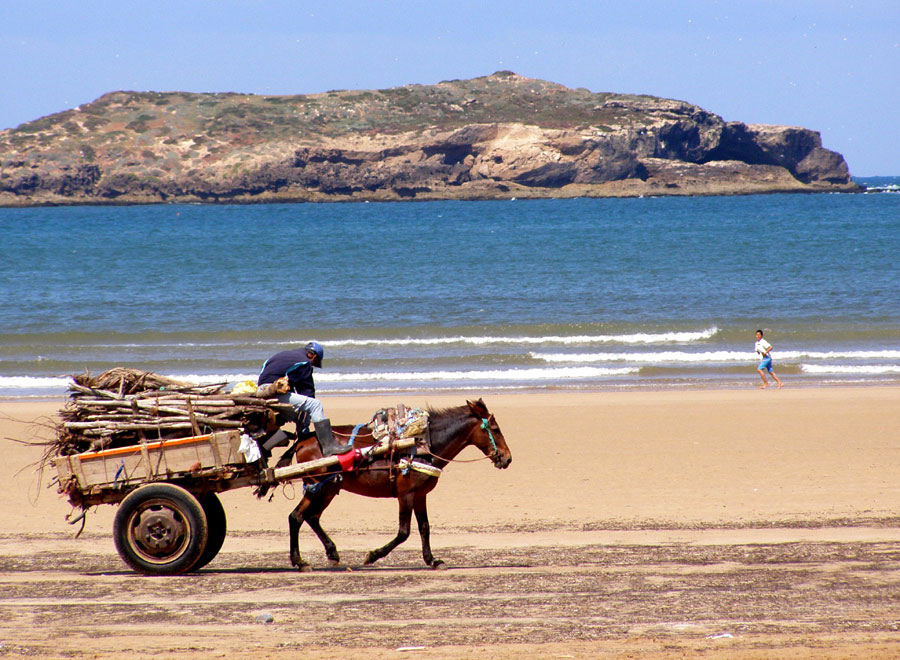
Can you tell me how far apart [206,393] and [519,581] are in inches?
121

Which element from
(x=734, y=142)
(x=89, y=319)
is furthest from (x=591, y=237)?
(x=734, y=142)

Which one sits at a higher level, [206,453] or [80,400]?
[80,400]

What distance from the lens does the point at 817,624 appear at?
20.2ft

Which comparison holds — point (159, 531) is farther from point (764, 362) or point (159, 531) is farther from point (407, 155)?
point (407, 155)

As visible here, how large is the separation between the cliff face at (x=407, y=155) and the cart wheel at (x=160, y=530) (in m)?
142

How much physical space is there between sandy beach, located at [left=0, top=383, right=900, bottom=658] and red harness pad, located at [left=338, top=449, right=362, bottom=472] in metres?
0.93

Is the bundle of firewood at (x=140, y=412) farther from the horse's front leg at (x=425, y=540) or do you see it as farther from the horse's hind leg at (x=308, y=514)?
the horse's front leg at (x=425, y=540)

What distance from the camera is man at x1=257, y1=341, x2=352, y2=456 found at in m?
8.05

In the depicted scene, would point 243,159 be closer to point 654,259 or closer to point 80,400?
point 654,259

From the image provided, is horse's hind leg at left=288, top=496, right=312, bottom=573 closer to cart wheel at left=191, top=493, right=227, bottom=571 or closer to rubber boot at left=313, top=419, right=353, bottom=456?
rubber boot at left=313, top=419, right=353, bottom=456

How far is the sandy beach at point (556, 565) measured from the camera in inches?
237

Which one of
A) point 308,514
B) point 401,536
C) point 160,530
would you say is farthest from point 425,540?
point 160,530

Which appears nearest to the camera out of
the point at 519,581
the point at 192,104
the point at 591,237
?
the point at 519,581

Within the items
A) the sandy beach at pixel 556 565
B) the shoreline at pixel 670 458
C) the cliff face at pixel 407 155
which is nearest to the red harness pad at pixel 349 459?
the sandy beach at pixel 556 565
